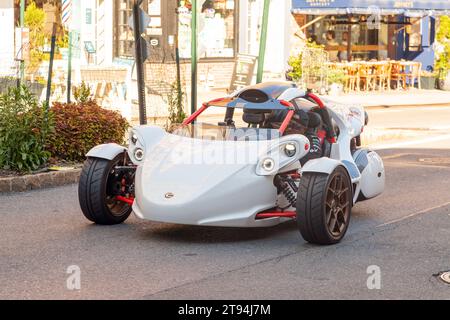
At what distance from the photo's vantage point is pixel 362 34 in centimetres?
3503

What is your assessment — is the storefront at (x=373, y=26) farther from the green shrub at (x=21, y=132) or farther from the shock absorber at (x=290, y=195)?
the shock absorber at (x=290, y=195)

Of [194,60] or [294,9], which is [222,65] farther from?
[194,60]

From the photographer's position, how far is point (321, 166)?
8.91 meters

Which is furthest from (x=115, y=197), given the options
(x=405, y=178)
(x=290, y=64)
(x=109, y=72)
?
(x=290, y=64)

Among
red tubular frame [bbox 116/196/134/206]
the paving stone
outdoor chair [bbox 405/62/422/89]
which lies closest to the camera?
red tubular frame [bbox 116/196/134/206]

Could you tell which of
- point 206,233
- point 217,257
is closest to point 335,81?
point 206,233

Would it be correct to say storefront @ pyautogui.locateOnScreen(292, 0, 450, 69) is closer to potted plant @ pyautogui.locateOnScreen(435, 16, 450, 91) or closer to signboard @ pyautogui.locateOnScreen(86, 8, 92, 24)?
potted plant @ pyautogui.locateOnScreen(435, 16, 450, 91)

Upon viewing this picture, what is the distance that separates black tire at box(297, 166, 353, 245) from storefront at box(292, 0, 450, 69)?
73.9 feet

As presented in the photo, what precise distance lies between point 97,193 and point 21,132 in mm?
3259

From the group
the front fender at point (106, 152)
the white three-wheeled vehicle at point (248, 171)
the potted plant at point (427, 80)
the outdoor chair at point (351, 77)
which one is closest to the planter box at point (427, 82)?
the potted plant at point (427, 80)

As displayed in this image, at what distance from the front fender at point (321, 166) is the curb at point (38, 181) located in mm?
4499

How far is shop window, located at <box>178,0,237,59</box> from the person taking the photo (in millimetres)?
29438

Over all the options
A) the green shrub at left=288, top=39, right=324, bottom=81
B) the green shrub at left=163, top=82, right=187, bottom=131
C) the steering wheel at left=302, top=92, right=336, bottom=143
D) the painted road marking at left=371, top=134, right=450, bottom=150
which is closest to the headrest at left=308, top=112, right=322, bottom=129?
the steering wheel at left=302, top=92, right=336, bottom=143

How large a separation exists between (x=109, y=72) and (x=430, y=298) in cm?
1288
